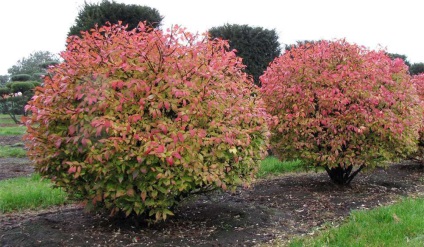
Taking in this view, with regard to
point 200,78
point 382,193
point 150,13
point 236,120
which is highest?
point 150,13

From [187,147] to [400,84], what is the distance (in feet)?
13.9

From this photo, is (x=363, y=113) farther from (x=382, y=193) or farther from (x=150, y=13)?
(x=150, y=13)

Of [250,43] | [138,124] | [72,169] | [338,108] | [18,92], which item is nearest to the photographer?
[72,169]

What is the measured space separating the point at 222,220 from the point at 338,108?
2.30m

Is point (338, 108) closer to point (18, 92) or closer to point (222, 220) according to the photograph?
point (222, 220)

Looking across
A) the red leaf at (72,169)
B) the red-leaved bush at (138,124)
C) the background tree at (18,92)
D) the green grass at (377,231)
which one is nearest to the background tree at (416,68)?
the background tree at (18,92)

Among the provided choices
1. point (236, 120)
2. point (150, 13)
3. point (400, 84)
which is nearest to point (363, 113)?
point (400, 84)

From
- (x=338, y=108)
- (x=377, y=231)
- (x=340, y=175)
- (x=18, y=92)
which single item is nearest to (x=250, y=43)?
(x=340, y=175)

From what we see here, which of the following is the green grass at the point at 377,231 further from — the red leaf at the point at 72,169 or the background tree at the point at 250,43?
the background tree at the point at 250,43

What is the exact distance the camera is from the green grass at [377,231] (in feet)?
13.3

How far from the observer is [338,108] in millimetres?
5980

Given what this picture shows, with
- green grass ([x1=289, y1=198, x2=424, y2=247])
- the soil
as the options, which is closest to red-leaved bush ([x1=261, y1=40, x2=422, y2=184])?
the soil

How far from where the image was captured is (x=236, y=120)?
444 centimetres

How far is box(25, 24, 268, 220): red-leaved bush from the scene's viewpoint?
12.8 ft
